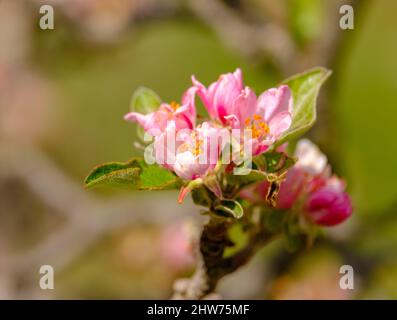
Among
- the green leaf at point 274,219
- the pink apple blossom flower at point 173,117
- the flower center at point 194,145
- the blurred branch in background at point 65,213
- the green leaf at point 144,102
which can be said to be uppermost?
the blurred branch in background at point 65,213

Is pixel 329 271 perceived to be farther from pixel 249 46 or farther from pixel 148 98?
pixel 148 98

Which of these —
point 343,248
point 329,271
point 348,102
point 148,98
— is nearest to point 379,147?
point 348,102

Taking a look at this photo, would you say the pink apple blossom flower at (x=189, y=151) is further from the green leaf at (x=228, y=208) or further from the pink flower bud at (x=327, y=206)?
the pink flower bud at (x=327, y=206)

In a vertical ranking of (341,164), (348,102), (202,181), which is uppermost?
(348,102)

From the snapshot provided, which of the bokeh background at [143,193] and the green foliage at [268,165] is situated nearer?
the green foliage at [268,165]

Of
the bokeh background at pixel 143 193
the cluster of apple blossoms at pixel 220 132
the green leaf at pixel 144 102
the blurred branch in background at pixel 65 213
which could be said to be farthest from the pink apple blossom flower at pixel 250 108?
the blurred branch in background at pixel 65 213

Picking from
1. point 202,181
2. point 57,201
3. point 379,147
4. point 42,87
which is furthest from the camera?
point 379,147

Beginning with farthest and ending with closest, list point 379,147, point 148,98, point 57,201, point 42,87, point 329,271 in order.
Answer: point 379,147 → point 42,87 → point 57,201 → point 329,271 → point 148,98
